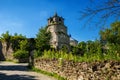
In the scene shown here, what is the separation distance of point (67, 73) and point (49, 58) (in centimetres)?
473

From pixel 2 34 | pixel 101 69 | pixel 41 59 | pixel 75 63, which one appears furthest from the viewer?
pixel 2 34

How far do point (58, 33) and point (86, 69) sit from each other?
47764 millimetres

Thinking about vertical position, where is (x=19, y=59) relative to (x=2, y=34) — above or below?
below

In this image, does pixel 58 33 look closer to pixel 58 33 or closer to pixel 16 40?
pixel 58 33

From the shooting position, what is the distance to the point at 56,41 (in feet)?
191

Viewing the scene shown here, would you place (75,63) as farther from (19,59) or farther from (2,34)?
(2,34)

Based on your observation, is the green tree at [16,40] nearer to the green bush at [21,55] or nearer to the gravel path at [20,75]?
the green bush at [21,55]

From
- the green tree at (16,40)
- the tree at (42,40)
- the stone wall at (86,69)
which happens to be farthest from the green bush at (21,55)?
the stone wall at (86,69)

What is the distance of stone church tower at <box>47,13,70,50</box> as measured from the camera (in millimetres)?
58469

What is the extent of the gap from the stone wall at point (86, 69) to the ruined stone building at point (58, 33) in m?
39.6

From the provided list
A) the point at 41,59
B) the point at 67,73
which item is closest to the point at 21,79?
the point at 67,73

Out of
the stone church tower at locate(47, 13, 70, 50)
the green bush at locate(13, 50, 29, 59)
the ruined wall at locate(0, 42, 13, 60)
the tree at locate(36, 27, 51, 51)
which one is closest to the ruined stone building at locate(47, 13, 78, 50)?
the stone church tower at locate(47, 13, 70, 50)

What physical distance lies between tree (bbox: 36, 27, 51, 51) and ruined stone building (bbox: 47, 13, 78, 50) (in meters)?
10.9

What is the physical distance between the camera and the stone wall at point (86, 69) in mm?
10047
